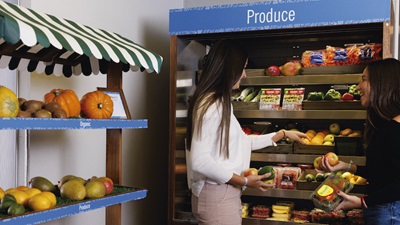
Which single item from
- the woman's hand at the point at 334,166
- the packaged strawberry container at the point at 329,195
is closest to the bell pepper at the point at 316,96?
the woman's hand at the point at 334,166

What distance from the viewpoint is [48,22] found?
2322mm

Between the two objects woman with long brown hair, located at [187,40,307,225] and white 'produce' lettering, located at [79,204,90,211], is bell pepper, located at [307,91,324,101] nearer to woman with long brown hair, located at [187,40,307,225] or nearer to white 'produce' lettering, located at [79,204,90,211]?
woman with long brown hair, located at [187,40,307,225]

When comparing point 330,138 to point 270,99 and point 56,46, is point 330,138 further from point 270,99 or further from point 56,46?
point 56,46

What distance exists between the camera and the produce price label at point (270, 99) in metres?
3.94

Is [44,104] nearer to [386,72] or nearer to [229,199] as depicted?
[229,199]

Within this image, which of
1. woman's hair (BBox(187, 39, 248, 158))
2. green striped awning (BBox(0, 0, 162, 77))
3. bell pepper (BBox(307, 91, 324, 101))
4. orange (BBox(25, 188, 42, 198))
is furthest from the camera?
bell pepper (BBox(307, 91, 324, 101))

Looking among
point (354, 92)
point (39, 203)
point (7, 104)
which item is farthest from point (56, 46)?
point (354, 92)

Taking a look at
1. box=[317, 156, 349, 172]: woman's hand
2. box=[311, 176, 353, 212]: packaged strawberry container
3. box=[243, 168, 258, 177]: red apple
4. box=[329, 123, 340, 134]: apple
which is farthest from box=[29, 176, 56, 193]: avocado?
box=[329, 123, 340, 134]: apple

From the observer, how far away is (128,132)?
13.6ft

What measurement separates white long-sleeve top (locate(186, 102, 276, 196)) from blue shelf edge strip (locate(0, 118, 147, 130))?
0.38m

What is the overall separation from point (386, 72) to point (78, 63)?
1777mm

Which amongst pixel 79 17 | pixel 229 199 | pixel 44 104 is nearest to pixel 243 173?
pixel 229 199

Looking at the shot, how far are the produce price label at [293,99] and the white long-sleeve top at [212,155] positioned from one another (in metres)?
1.15

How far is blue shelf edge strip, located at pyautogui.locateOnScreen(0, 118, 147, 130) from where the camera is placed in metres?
1.96
